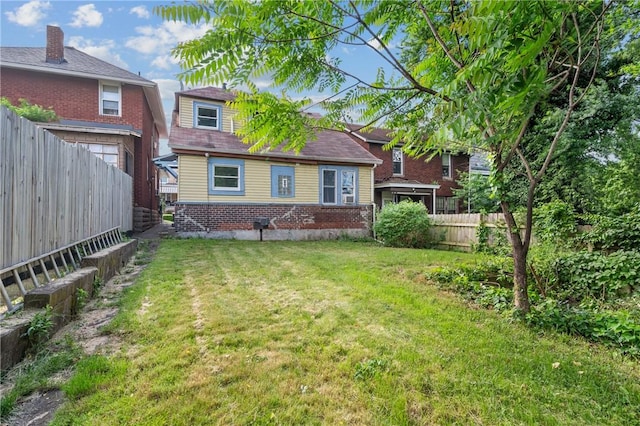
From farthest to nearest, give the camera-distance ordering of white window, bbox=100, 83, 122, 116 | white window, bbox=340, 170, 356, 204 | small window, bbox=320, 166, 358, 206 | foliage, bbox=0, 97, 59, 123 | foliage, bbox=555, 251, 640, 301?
white window, bbox=340, 170, 356, 204 → small window, bbox=320, 166, 358, 206 → white window, bbox=100, 83, 122, 116 → foliage, bbox=0, 97, 59, 123 → foliage, bbox=555, 251, 640, 301

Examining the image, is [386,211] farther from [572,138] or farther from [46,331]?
[46,331]

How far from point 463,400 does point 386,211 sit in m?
9.38

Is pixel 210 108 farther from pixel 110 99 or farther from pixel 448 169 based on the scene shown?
pixel 448 169

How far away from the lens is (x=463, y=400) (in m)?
2.18

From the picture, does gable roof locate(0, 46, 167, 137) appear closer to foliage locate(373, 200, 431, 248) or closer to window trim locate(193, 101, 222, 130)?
window trim locate(193, 101, 222, 130)

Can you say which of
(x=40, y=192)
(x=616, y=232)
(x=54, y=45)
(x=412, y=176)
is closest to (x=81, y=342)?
(x=40, y=192)

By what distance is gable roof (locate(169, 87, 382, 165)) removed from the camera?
1162 cm

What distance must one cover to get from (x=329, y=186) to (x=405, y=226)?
4283 mm

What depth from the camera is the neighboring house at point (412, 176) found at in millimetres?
17609

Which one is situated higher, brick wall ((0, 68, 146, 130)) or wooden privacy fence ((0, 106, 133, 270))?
brick wall ((0, 68, 146, 130))

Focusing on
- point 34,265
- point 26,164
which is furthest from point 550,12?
point 34,265

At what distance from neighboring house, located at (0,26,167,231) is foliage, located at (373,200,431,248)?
31.4 ft

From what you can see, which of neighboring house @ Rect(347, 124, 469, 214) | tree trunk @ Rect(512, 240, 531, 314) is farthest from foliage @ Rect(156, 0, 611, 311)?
neighboring house @ Rect(347, 124, 469, 214)

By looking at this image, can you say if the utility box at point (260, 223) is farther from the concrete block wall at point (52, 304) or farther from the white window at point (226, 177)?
the concrete block wall at point (52, 304)
